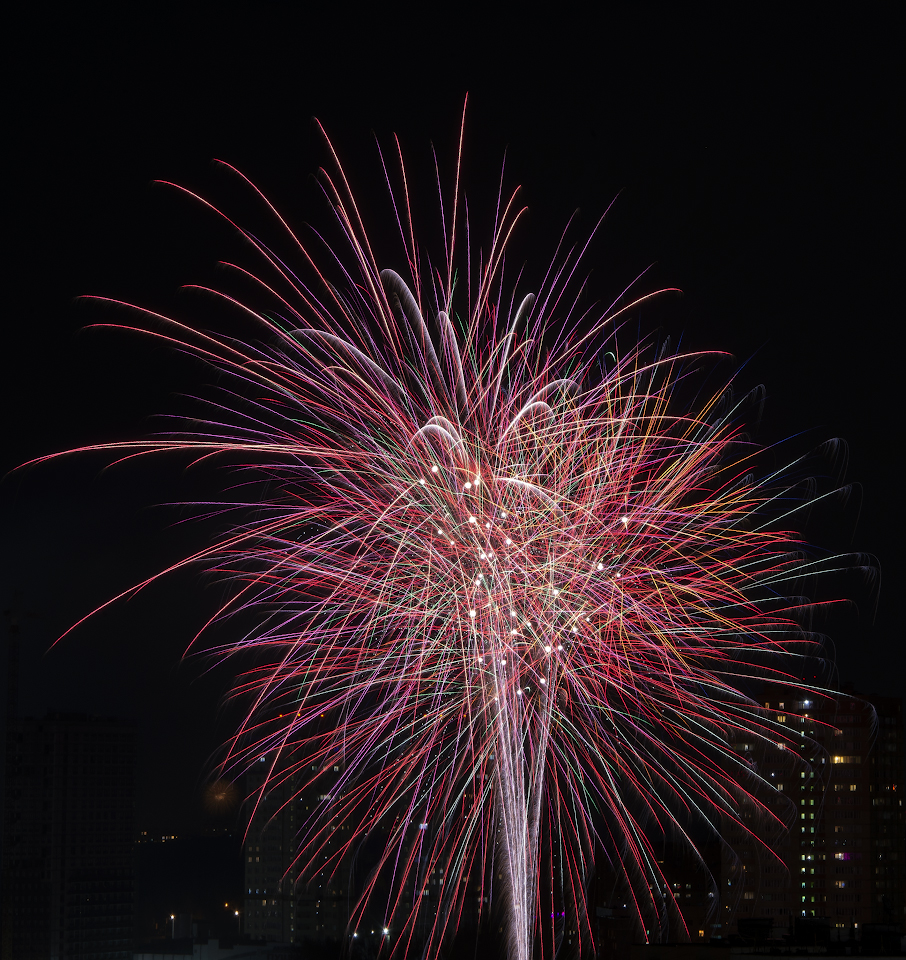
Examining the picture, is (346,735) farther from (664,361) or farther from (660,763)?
(664,361)

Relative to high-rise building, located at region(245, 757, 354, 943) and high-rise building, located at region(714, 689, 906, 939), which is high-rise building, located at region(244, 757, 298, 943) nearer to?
high-rise building, located at region(245, 757, 354, 943)

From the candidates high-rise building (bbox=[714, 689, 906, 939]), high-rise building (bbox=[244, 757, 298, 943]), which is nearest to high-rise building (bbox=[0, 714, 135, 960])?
high-rise building (bbox=[244, 757, 298, 943])

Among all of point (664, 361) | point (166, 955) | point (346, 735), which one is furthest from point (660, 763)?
point (166, 955)

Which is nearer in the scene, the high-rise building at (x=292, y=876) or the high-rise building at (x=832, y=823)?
the high-rise building at (x=832, y=823)

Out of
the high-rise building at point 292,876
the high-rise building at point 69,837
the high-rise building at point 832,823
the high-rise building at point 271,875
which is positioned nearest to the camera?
the high-rise building at point 832,823

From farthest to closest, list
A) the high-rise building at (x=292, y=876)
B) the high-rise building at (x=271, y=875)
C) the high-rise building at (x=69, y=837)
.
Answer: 1. the high-rise building at (x=69, y=837)
2. the high-rise building at (x=271, y=875)
3. the high-rise building at (x=292, y=876)

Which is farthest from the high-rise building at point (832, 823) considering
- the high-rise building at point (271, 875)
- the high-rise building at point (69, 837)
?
the high-rise building at point (69, 837)

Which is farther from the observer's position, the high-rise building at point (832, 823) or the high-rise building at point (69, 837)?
the high-rise building at point (69, 837)

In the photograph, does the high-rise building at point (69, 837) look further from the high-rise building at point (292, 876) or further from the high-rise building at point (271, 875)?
the high-rise building at point (292, 876)

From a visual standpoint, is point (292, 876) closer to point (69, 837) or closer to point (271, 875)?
point (271, 875)
